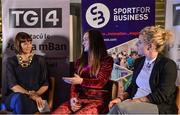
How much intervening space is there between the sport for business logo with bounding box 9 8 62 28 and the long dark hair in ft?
3.28

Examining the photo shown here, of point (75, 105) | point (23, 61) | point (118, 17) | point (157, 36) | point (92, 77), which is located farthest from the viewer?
point (118, 17)

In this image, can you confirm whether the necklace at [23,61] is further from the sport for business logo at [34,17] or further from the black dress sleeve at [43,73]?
the sport for business logo at [34,17]

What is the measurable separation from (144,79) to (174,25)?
1.34 meters

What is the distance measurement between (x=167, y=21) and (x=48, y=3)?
1.61m

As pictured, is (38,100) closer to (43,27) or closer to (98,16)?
(43,27)

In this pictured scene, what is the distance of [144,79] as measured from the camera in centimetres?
377

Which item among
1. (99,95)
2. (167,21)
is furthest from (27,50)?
(167,21)

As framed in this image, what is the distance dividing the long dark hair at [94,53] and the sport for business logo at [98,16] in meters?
0.82

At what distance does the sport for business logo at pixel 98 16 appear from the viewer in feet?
17.1

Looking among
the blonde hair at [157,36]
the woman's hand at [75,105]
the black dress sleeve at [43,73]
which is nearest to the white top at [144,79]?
the blonde hair at [157,36]

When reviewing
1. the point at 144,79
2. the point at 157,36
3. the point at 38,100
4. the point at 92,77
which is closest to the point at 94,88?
the point at 92,77

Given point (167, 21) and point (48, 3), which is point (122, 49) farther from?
point (48, 3)

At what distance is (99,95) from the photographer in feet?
14.3

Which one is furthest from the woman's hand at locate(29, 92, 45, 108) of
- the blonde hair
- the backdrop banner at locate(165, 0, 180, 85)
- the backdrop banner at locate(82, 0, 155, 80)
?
the backdrop banner at locate(165, 0, 180, 85)
